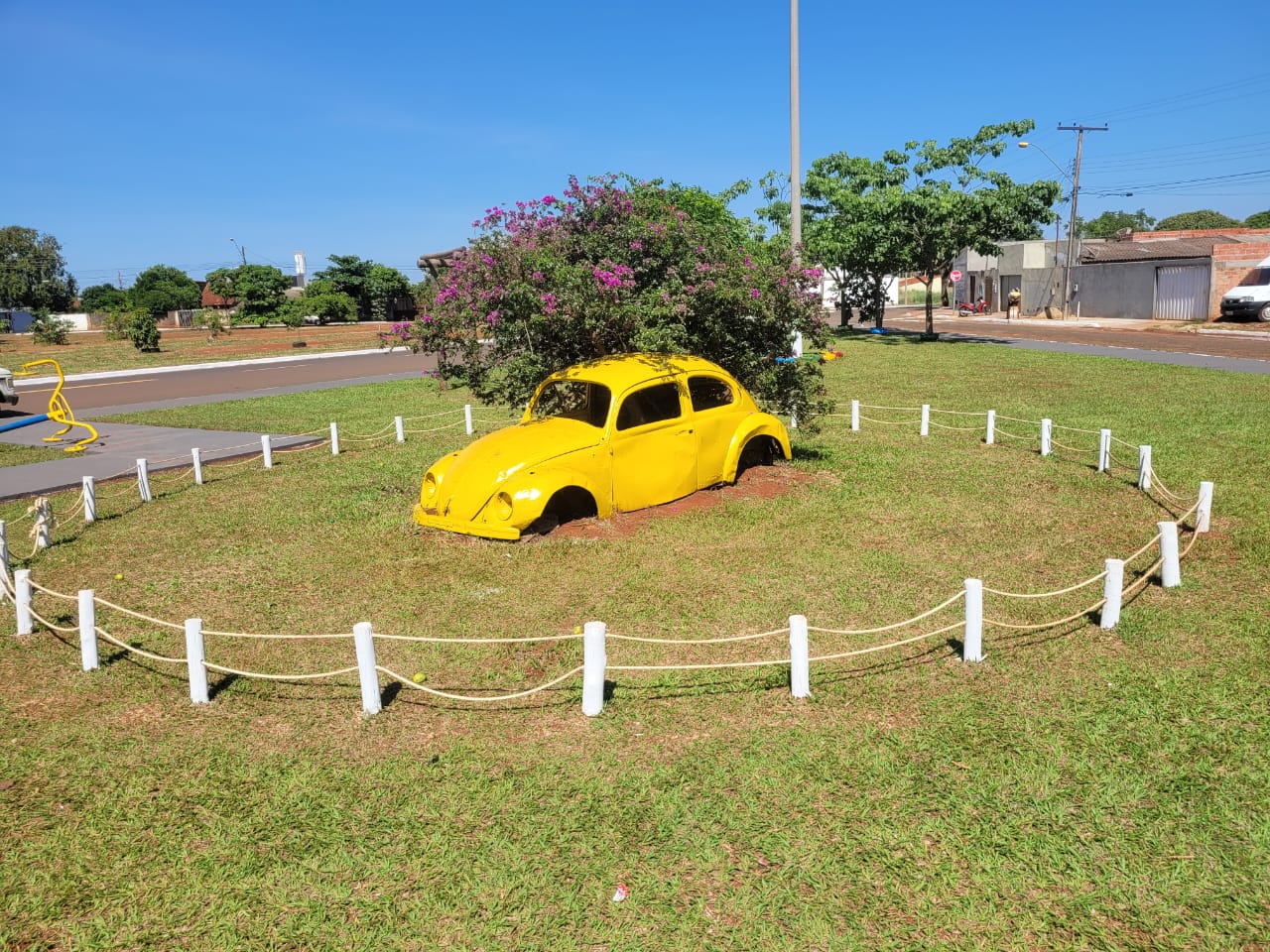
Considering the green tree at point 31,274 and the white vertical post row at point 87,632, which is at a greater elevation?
the green tree at point 31,274

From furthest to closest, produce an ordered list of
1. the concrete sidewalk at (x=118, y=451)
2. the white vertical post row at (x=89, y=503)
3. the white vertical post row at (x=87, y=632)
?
the concrete sidewalk at (x=118, y=451), the white vertical post row at (x=89, y=503), the white vertical post row at (x=87, y=632)

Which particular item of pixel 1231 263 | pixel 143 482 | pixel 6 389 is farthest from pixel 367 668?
pixel 1231 263

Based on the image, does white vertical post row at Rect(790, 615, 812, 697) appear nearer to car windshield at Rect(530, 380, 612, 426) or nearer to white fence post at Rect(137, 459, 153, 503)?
car windshield at Rect(530, 380, 612, 426)

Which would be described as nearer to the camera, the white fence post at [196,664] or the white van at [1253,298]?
the white fence post at [196,664]

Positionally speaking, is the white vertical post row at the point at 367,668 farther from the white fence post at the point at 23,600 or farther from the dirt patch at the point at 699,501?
the dirt patch at the point at 699,501

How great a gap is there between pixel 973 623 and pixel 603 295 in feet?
18.6

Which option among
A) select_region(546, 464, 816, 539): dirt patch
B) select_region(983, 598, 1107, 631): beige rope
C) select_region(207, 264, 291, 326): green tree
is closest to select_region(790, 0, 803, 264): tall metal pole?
select_region(546, 464, 816, 539): dirt patch

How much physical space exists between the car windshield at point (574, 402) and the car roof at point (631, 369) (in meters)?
0.09

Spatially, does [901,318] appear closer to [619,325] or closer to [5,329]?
[619,325]

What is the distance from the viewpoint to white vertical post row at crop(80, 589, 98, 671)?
6.44 meters

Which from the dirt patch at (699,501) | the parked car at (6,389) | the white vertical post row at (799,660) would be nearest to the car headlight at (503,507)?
the dirt patch at (699,501)

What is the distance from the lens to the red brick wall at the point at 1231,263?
123 ft

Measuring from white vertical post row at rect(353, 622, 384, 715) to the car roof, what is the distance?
4.53 m

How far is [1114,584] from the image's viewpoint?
6578 millimetres
